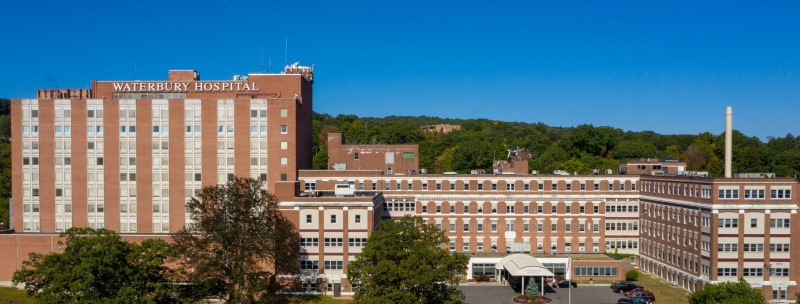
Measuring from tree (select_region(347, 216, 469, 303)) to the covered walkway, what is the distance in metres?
16.8

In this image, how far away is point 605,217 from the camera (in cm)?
9675

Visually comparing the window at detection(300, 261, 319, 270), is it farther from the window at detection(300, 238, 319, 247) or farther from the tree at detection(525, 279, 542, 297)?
the tree at detection(525, 279, 542, 297)

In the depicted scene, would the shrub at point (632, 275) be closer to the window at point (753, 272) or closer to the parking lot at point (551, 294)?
the parking lot at point (551, 294)

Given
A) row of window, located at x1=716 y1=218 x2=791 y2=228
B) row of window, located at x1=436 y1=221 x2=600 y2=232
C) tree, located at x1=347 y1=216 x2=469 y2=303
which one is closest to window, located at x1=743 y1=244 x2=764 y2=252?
row of window, located at x1=716 y1=218 x2=791 y2=228

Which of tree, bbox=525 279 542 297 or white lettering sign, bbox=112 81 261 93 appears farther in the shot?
white lettering sign, bbox=112 81 261 93

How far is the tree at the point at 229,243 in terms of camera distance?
212ft

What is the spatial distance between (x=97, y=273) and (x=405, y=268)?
1079 inches

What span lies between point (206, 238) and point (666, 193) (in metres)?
62.6

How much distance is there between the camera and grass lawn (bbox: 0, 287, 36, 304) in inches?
2859

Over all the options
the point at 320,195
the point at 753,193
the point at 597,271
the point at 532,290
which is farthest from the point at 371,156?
the point at 753,193

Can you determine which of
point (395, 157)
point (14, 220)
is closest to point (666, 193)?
point (395, 157)

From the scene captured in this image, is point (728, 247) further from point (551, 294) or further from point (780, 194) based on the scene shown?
point (551, 294)

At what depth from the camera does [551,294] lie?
80062 mm

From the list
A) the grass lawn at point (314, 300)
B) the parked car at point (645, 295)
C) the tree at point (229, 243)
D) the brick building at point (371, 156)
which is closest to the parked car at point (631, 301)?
the parked car at point (645, 295)
